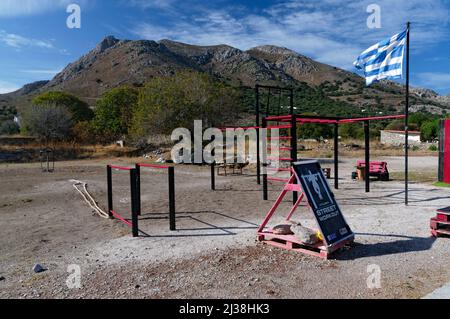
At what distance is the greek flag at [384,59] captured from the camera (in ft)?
26.8

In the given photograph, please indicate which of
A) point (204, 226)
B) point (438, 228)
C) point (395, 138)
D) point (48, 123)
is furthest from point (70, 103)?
point (438, 228)

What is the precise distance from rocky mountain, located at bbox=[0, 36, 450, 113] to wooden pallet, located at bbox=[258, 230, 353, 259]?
62852mm

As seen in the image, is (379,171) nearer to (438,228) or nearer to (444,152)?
(444,152)

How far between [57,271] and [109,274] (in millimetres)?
719

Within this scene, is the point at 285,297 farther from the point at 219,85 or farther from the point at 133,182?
the point at 219,85

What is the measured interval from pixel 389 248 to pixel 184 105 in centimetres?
1820

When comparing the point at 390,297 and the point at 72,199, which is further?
the point at 72,199

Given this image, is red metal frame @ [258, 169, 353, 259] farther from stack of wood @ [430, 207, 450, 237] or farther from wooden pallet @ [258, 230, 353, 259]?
stack of wood @ [430, 207, 450, 237]

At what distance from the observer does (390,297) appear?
12.4ft

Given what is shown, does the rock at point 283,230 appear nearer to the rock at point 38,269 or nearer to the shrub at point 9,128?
the rock at point 38,269

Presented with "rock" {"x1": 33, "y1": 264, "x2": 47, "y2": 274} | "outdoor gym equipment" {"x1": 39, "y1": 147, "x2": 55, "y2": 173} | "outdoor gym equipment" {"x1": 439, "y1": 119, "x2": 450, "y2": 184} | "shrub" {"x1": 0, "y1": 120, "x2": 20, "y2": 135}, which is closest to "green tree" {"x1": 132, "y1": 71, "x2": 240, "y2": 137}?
"outdoor gym equipment" {"x1": 39, "y1": 147, "x2": 55, "y2": 173}

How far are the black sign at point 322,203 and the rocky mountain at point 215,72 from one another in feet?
207

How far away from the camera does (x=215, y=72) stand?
312ft

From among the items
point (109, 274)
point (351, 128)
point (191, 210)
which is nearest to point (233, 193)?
point (191, 210)
